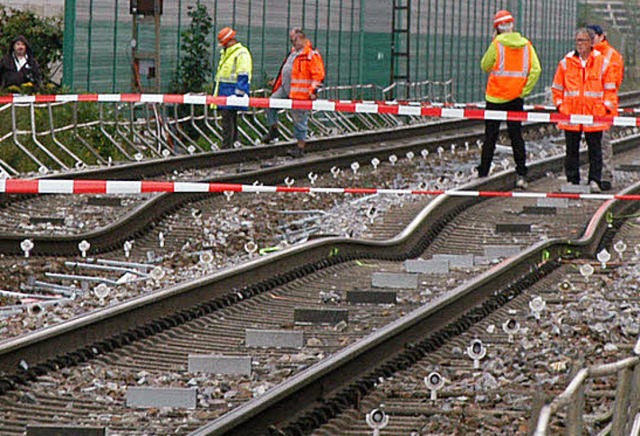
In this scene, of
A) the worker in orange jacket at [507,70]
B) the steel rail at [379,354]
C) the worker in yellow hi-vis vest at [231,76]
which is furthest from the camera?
the worker in yellow hi-vis vest at [231,76]

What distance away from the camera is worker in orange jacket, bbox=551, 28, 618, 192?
61.9 ft

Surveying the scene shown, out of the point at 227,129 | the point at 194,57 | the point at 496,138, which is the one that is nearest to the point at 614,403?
the point at 496,138

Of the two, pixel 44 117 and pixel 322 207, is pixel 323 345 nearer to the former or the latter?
pixel 322 207

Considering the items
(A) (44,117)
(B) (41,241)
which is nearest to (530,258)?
(B) (41,241)

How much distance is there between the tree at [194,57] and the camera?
96.7 feet

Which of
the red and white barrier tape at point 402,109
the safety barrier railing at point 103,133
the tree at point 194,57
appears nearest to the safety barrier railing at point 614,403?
the red and white barrier tape at point 402,109

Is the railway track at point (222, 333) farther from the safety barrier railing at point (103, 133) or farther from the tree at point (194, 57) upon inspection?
the tree at point (194, 57)

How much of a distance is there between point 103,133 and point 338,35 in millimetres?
15343

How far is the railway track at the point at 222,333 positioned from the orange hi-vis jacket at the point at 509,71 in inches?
170

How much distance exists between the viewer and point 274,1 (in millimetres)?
34219

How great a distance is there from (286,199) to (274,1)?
1691cm

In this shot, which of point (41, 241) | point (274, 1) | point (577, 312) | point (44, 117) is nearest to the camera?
point (577, 312)

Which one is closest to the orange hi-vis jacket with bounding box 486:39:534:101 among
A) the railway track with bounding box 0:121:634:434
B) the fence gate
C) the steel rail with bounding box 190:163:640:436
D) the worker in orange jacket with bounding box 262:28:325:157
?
the railway track with bounding box 0:121:634:434

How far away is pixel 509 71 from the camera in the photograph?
19359 mm
